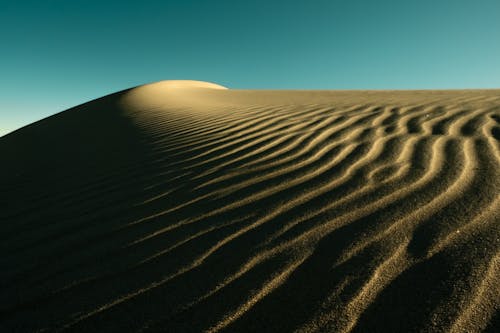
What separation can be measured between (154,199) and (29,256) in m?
0.81

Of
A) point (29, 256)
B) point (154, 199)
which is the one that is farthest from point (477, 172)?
point (29, 256)

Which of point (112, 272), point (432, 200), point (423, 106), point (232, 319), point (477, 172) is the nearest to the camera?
point (232, 319)

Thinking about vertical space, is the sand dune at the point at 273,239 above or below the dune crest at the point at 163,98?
below

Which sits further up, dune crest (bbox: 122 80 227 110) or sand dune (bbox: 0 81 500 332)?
dune crest (bbox: 122 80 227 110)

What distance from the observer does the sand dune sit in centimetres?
116

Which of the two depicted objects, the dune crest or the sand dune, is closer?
the sand dune

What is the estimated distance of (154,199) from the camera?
2.21 meters

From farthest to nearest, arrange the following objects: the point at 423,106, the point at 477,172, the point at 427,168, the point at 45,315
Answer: the point at 423,106, the point at 427,168, the point at 477,172, the point at 45,315

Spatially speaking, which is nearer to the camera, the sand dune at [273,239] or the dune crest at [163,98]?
the sand dune at [273,239]

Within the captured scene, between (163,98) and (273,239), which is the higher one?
(163,98)

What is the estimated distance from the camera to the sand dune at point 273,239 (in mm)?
1159

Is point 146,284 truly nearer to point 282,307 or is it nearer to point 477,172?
point 282,307

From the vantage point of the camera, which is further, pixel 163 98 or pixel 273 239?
pixel 163 98

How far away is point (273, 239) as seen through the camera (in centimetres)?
157
